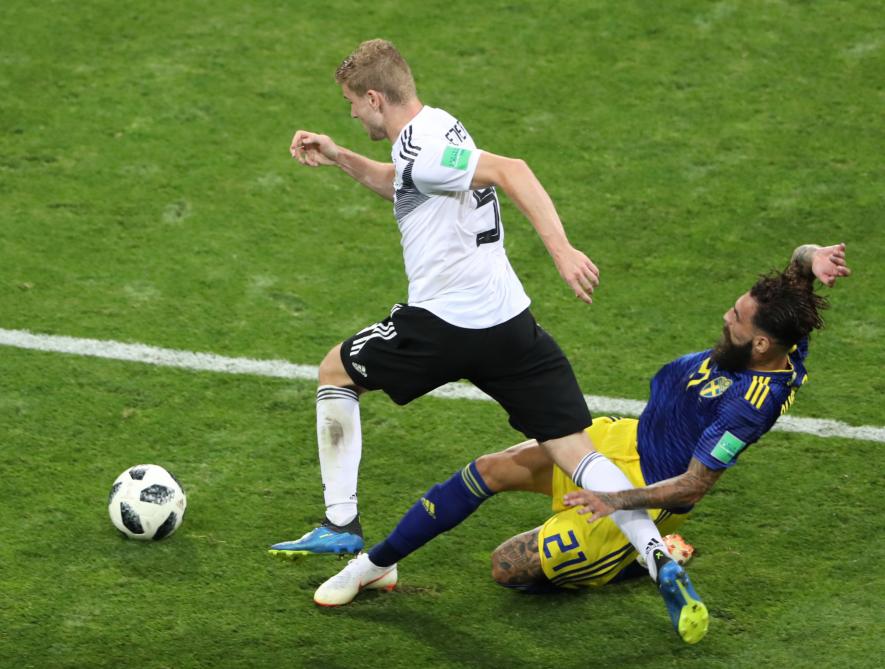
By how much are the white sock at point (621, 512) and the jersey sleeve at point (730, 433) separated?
0.29m

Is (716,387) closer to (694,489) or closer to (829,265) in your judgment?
(694,489)

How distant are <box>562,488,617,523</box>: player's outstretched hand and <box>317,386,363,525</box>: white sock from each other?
2.99 ft

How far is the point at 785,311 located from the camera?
16.8ft

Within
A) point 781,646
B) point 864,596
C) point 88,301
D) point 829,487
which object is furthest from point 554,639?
point 88,301

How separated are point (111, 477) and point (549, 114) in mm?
4247

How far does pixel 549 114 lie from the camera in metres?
9.34

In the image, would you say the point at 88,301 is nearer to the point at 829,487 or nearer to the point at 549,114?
the point at 549,114

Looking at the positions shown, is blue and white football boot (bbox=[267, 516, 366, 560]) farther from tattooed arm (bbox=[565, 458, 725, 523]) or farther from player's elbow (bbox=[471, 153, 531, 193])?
player's elbow (bbox=[471, 153, 531, 193])

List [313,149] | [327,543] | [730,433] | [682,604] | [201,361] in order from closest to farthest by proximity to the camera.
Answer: [682,604]
[730,433]
[327,543]
[313,149]
[201,361]

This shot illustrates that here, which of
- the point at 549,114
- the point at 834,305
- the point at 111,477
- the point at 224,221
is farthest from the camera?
the point at 549,114

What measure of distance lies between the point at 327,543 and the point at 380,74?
1.74 meters

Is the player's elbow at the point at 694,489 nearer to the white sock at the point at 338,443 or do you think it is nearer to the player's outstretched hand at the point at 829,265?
the player's outstretched hand at the point at 829,265

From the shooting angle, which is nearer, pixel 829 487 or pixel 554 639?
pixel 554 639

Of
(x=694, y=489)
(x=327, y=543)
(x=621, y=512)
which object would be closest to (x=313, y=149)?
(x=327, y=543)
